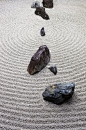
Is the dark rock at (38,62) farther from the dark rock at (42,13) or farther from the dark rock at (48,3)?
the dark rock at (48,3)

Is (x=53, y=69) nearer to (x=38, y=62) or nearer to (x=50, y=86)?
(x=38, y=62)

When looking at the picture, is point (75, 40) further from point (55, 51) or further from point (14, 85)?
point (14, 85)

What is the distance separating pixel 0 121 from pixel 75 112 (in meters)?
0.60

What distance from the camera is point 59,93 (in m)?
1.14

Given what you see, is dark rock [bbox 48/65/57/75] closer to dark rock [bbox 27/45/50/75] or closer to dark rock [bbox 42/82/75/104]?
dark rock [bbox 27/45/50/75]

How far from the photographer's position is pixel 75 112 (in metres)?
1.13

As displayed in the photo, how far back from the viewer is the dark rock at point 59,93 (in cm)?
114

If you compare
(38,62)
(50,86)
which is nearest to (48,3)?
(38,62)

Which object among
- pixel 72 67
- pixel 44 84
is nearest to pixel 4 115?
pixel 44 84

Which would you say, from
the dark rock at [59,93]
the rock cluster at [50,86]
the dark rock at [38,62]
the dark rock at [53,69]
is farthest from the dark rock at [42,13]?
the dark rock at [59,93]

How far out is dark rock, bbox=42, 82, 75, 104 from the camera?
1.14 meters

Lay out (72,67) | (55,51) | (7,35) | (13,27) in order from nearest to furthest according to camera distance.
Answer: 1. (72,67)
2. (55,51)
3. (7,35)
4. (13,27)

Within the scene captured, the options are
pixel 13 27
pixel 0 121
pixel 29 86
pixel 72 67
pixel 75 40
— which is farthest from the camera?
pixel 13 27

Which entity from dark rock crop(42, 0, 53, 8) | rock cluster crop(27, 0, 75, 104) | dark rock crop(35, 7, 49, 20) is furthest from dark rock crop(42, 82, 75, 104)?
dark rock crop(42, 0, 53, 8)
